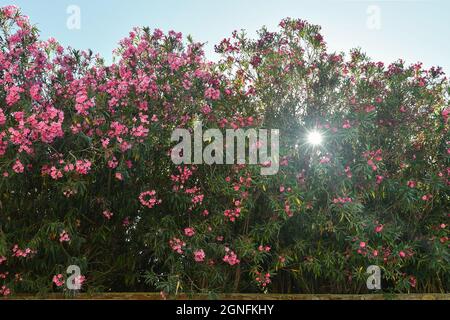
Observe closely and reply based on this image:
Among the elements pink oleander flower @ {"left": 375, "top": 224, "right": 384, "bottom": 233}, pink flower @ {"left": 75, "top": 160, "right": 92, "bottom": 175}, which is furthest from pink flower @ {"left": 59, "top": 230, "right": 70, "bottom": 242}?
pink oleander flower @ {"left": 375, "top": 224, "right": 384, "bottom": 233}

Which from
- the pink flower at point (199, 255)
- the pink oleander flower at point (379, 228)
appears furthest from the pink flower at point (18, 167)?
the pink oleander flower at point (379, 228)

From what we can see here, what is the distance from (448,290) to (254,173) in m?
2.87

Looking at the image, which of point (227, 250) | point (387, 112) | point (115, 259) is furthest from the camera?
point (387, 112)

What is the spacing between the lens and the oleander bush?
17.7 ft

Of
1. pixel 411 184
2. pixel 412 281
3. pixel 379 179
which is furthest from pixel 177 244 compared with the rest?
pixel 412 281

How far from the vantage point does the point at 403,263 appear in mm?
5895

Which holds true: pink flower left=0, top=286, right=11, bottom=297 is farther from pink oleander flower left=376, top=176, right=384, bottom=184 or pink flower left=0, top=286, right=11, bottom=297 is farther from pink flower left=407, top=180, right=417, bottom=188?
pink flower left=407, top=180, right=417, bottom=188

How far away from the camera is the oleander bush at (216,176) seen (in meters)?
5.41

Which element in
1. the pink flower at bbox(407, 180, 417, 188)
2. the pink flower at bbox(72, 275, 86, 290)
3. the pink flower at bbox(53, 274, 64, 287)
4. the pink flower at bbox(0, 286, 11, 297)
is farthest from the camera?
the pink flower at bbox(407, 180, 417, 188)

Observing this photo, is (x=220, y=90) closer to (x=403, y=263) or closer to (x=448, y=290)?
(x=403, y=263)

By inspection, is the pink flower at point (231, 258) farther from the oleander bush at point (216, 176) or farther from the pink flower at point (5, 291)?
the pink flower at point (5, 291)

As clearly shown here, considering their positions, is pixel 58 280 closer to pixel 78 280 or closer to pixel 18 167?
pixel 78 280

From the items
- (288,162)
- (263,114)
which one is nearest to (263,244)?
(288,162)

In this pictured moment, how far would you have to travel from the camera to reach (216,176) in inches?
221
